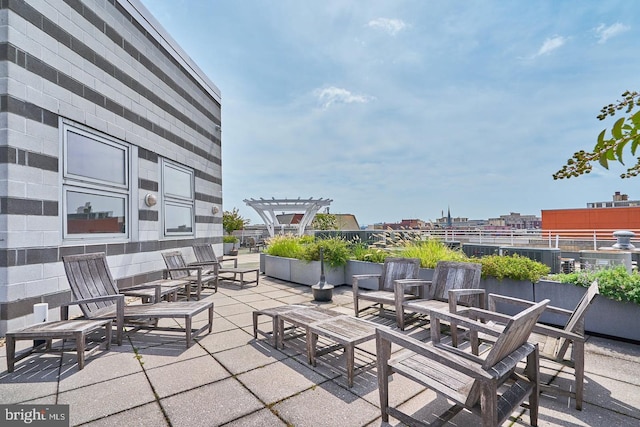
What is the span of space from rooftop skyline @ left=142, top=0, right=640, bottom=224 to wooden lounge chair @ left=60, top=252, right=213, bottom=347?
3470mm

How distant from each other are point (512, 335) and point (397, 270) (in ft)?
9.08

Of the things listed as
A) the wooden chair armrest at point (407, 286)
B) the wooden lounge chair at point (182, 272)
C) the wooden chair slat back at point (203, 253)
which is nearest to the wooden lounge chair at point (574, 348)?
the wooden chair armrest at point (407, 286)

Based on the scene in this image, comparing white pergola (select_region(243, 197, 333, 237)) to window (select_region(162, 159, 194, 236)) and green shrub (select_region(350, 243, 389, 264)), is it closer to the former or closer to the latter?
window (select_region(162, 159, 194, 236))

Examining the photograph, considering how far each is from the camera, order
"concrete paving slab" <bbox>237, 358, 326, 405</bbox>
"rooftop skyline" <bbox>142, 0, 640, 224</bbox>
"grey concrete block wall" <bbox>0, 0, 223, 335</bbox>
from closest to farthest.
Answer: "concrete paving slab" <bbox>237, 358, 326, 405</bbox> < "grey concrete block wall" <bbox>0, 0, 223, 335</bbox> < "rooftop skyline" <bbox>142, 0, 640, 224</bbox>

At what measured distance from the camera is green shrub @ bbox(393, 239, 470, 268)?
495cm

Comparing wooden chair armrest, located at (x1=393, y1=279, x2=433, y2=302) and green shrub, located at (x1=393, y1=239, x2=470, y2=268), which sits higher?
green shrub, located at (x1=393, y1=239, x2=470, y2=268)

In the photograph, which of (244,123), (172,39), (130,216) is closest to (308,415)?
(130,216)

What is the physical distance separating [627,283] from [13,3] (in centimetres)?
743

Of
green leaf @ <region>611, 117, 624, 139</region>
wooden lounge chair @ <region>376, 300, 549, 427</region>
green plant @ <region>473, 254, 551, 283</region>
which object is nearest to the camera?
green leaf @ <region>611, 117, 624, 139</region>

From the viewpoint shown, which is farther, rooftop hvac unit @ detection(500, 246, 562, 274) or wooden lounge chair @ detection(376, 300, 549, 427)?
rooftop hvac unit @ detection(500, 246, 562, 274)

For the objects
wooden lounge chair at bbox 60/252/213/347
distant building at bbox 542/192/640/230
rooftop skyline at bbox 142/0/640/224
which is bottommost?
wooden lounge chair at bbox 60/252/213/347

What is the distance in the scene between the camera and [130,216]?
5.61 meters

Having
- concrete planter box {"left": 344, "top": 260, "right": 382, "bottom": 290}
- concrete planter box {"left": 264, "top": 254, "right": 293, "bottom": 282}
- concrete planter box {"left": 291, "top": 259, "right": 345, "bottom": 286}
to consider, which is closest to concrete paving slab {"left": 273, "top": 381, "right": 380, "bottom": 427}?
concrete planter box {"left": 344, "top": 260, "right": 382, "bottom": 290}

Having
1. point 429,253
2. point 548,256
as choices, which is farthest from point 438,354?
point 548,256
